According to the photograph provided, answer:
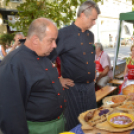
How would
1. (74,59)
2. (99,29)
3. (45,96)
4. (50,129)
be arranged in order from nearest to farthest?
1. (45,96)
2. (50,129)
3. (74,59)
4. (99,29)

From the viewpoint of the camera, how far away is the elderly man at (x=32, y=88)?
3.94 feet

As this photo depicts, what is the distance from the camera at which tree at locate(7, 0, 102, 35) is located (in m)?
3.62

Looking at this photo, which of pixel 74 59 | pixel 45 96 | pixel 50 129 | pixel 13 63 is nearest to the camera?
pixel 13 63

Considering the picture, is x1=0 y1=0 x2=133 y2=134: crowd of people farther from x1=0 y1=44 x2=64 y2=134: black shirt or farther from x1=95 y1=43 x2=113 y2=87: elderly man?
x1=95 y1=43 x2=113 y2=87: elderly man

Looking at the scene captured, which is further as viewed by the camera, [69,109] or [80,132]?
[69,109]

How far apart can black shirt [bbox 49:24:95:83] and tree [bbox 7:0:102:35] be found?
1548mm

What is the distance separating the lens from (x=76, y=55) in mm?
2227

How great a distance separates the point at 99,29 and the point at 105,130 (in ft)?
69.8

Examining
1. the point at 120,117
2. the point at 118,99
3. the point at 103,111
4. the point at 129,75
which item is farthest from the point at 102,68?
the point at 120,117

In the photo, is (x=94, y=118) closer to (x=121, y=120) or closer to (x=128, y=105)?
(x=121, y=120)

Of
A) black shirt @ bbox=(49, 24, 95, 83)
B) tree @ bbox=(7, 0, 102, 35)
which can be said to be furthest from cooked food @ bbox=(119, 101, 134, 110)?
tree @ bbox=(7, 0, 102, 35)

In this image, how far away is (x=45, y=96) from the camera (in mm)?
1420

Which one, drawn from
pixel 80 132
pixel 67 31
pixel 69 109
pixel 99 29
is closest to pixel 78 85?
pixel 69 109

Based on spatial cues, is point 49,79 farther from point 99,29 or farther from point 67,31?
point 99,29
